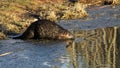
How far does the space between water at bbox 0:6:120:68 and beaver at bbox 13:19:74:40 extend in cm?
31

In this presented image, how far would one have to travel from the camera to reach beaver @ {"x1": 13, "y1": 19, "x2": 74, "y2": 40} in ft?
43.5

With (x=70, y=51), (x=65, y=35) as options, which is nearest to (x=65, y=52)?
(x=70, y=51)

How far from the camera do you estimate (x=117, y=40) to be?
13.3 metres

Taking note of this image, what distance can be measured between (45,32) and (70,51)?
185 centimetres

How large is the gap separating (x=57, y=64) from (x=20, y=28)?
5.14 m

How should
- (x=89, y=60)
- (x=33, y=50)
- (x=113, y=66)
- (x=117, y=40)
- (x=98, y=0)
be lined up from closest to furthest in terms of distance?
(x=113, y=66) → (x=89, y=60) → (x=33, y=50) → (x=117, y=40) → (x=98, y=0)

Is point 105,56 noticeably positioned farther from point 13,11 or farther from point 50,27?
point 13,11

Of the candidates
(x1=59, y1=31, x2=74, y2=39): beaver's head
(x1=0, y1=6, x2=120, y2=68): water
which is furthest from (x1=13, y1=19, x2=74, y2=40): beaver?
(x1=0, y1=6, x2=120, y2=68): water

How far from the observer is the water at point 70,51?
1017 cm

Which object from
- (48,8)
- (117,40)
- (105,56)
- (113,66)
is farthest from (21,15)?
(113,66)

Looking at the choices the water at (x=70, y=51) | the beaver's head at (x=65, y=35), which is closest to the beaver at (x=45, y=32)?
the beaver's head at (x=65, y=35)

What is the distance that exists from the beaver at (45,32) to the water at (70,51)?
31 cm

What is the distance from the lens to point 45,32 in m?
13.3

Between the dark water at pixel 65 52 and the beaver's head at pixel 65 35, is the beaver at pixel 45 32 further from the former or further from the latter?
the dark water at pixel 65 52
